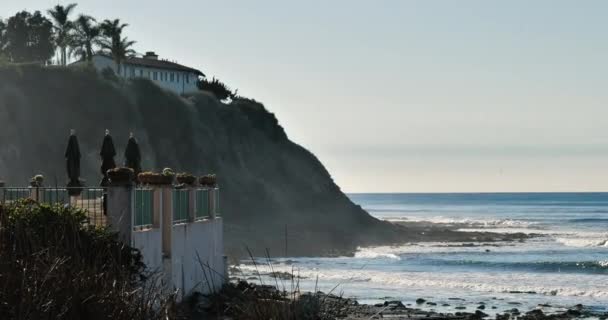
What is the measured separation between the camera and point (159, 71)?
294 ft

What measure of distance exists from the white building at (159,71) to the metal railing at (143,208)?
201ft

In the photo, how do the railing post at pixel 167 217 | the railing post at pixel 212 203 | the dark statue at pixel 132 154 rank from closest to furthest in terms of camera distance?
the railing post at pixel 167 217 < the dark statue at pixel 132 154 < the railing post at pixel 212 203

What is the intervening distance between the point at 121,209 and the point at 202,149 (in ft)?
184

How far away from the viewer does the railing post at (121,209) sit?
1967 cm

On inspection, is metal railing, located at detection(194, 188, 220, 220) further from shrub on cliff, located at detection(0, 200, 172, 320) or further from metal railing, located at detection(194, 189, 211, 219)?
shrub on cliff, located at detection(0, 200, 172, 320)

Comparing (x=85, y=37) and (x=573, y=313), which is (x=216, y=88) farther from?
(x=573, y=313)

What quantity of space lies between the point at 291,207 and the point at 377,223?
7.84 m

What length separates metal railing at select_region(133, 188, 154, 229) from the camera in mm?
21017

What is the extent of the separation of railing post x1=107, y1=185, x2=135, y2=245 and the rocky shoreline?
191 centimetres

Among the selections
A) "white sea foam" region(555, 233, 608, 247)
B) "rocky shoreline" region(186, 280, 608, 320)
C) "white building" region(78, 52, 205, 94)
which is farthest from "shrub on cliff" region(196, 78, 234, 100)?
"rocky shoreline" region(186, 280, 608, 320)

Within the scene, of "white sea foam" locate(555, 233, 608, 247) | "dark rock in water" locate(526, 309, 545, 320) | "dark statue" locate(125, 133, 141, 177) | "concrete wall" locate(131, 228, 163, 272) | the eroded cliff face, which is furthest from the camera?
"white sea foam" locate(555, 233, 608, 247)

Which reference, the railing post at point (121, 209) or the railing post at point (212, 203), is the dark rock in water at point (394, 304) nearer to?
the railing post at point (212, 203)

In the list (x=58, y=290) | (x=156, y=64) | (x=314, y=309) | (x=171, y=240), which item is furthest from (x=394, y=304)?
(x=156, y=64)

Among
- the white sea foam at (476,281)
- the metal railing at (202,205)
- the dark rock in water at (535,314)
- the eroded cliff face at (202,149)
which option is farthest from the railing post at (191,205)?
the eroded cliff face at (202,149)
